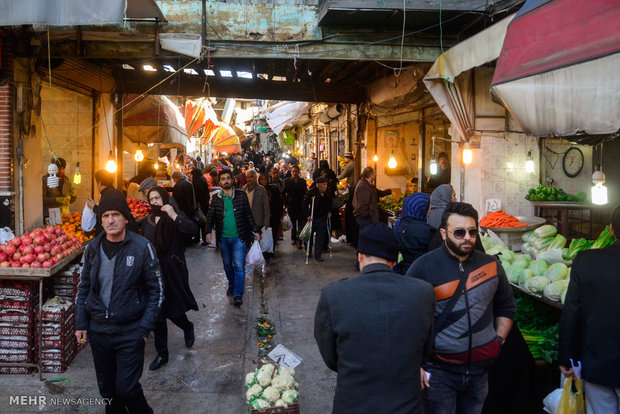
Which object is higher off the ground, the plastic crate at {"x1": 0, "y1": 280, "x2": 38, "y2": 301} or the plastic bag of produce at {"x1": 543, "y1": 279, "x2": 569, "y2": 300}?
the plastic bag of produce at {"x1": 543, "y1": 279, "x2": 569, "y2": 300}

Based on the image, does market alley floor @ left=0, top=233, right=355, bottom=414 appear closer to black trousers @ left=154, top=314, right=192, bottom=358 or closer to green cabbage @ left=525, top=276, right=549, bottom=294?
black trousers @ left=154, top=314, right=192, bottom=358

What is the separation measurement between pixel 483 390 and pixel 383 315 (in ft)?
4.17

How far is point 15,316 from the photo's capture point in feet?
17.0

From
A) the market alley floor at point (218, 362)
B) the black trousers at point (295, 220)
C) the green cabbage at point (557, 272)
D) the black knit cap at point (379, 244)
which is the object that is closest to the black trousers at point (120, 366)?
the market alley floor at point (218, 362)

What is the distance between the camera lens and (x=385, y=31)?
8391mm

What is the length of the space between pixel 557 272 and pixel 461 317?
2503mm

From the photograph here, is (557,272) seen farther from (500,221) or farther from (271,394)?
(271,394)

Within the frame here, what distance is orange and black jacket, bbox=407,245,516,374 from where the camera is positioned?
2.96m

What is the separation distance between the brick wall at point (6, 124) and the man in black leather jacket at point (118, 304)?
4512mm

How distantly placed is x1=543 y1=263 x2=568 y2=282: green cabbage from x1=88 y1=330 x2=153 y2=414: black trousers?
3936 mm

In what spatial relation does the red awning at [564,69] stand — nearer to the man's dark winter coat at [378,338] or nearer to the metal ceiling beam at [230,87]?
the man's dark winter coat at [378,338]

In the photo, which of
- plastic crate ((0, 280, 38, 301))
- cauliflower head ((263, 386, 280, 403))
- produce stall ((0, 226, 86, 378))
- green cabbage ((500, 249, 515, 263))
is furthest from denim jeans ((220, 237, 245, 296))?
A: cauliflower head ((263, 386, 280, 403))

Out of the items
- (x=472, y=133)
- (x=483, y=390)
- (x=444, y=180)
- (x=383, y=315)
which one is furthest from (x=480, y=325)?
(x=444, y=180)

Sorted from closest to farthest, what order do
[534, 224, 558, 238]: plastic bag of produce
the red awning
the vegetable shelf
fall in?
the red awning → the vegetable shelf → [534, 224, 558, 238]: plastic bag of produce
